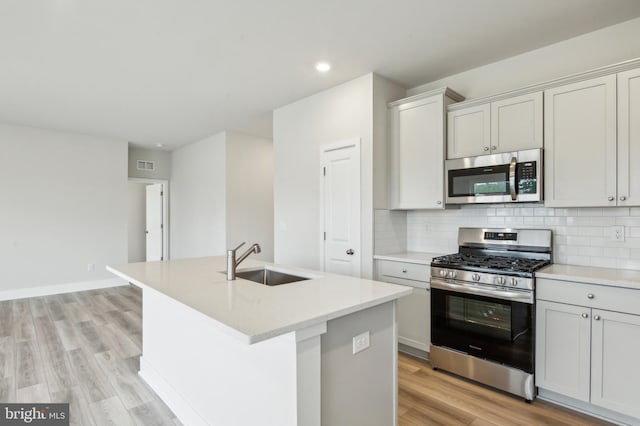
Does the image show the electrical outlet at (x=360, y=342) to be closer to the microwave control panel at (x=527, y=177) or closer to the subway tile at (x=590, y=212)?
the microwave control panel at (x=527, y=177)

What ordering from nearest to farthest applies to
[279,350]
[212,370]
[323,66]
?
[279,350], [212,370], [323,66]

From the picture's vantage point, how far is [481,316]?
2592 mm

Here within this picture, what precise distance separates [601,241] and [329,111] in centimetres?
275

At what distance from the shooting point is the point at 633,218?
249cm

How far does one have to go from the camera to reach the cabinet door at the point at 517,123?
8.79ft

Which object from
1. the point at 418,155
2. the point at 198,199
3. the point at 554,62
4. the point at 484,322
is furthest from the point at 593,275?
the point at 198,199

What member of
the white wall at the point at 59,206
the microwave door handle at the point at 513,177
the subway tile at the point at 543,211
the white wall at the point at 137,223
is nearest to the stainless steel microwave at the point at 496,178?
the microwave door handle at the point at 513,177

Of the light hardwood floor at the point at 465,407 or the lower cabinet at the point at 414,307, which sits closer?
the light hardwood floor at the point at 465,407

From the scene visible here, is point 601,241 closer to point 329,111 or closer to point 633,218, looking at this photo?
point 633,218

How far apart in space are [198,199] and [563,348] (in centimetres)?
582

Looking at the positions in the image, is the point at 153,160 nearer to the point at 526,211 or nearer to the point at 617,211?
the point at 526,211

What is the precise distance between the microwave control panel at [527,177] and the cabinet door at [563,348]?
0.88 meters

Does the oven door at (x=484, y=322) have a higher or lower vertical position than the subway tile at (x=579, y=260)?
lower

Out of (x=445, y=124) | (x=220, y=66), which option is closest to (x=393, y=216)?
(x=445, y=124)
